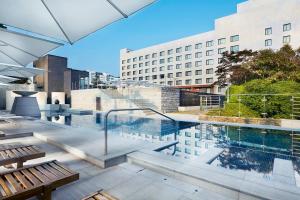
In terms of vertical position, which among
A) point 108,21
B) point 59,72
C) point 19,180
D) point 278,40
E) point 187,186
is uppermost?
point 278,40

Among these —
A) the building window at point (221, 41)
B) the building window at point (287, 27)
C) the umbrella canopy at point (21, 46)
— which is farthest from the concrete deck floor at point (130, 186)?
the building window at point (221, 41)

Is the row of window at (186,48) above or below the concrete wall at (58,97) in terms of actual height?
above

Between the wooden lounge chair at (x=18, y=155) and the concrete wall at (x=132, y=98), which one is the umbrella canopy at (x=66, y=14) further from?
the concrete wall at (x=132, y=98)

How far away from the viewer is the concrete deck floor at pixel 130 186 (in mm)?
2715

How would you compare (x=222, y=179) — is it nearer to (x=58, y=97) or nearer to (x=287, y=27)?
(x=58, y=97)

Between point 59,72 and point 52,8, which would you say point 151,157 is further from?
point 59,72

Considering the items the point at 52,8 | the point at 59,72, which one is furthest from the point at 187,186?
the point at 59,72

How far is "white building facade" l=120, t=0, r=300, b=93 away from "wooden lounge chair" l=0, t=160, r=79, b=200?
93.7 ft

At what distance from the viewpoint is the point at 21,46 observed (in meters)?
5.86

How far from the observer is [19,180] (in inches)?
93.7

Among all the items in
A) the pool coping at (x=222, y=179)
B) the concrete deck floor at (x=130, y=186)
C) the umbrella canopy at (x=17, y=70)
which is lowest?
the concrete deck floor at (x=130, y=186)

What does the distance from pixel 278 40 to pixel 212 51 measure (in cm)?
1166

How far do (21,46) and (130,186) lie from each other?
5403mm

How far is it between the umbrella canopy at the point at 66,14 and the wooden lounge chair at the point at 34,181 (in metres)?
3.01
